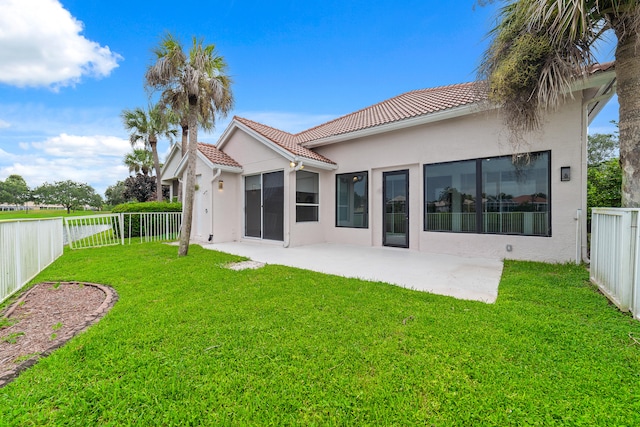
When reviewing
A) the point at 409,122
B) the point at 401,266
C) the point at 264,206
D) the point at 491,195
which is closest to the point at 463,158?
the point at 491,195

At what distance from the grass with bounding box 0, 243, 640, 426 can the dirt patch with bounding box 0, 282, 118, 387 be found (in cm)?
26

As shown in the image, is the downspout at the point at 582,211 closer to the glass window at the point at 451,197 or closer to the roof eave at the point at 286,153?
the glass window at the point at 451,197

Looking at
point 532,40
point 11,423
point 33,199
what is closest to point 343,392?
point 11,423

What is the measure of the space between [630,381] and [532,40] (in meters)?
5.58

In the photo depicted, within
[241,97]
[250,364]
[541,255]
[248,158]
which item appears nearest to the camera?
[250,364]

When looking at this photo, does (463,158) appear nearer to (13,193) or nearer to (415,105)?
(415,105)

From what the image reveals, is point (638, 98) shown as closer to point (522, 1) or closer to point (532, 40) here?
point (532, 40)

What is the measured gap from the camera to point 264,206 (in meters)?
11.0

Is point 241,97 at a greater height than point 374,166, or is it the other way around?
point 241,97

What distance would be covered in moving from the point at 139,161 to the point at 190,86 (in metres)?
24.7

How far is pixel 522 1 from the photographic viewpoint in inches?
195

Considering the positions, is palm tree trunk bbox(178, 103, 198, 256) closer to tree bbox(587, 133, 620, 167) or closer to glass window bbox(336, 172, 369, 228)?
glass window bbox(336, 172, 369, 228)

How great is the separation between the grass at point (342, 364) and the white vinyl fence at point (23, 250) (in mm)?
2399

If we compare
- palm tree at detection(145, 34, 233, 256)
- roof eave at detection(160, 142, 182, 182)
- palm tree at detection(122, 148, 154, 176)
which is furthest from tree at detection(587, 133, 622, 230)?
palm tree at detection(122, 148, 154, 176)
